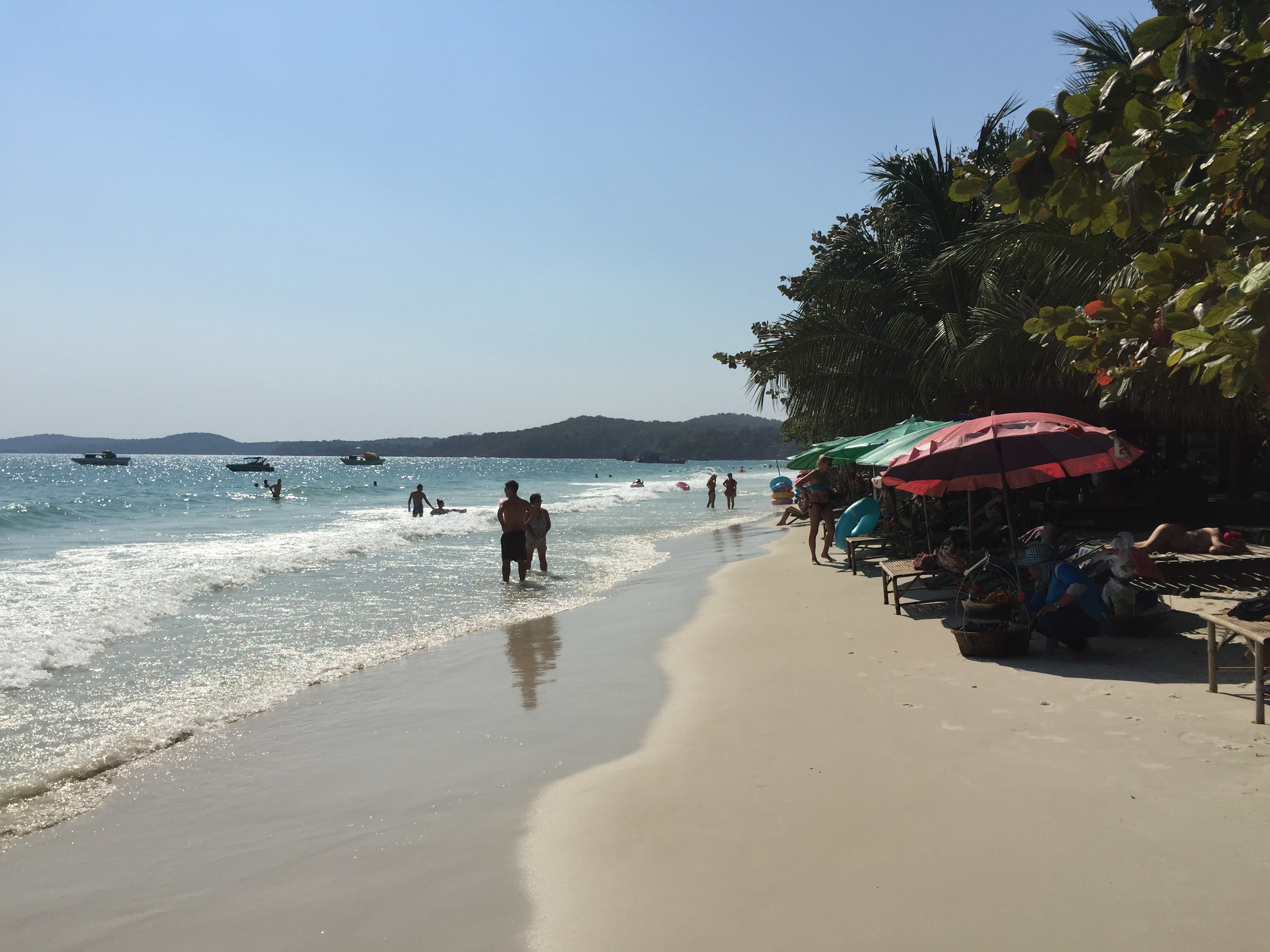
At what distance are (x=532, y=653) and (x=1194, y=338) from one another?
23.3ft

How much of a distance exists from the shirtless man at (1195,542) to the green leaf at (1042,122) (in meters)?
7.64

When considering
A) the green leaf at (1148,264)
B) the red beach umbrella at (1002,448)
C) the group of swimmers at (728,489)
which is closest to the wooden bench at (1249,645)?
the red beach umbrella at (1002,448)

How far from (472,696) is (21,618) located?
7611 mm

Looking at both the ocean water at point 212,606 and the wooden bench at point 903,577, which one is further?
the wooden bench at point 903,577

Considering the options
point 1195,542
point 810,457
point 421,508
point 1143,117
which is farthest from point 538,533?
point 421,508

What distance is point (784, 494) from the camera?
30.9 m

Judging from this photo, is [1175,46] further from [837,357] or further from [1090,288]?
[837,357]

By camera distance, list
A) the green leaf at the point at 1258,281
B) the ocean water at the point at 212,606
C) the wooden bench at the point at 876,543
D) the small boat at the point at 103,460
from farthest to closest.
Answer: the small boat at the point at 103,460
the wooden bench at the point at 876,543
the ocean water at the point at 212,606
the green leaf at the point at 1258,281

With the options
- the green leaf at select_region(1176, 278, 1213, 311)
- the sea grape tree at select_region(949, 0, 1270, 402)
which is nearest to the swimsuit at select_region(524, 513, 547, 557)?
the sea grape tree at select_region(949, 0, 1270, 402)

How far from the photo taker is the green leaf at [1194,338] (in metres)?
1.95

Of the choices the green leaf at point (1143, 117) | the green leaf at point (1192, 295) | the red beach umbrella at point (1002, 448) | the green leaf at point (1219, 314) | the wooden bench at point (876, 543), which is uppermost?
the green leaf at point (1143, 117)

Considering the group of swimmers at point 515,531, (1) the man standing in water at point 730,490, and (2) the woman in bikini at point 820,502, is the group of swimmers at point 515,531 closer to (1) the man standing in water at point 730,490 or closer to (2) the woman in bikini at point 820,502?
(2) the woman in bikini at point 820,502

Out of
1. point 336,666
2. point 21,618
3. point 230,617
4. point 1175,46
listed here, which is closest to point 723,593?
point 336,666

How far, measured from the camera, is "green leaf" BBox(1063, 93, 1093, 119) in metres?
2.35
